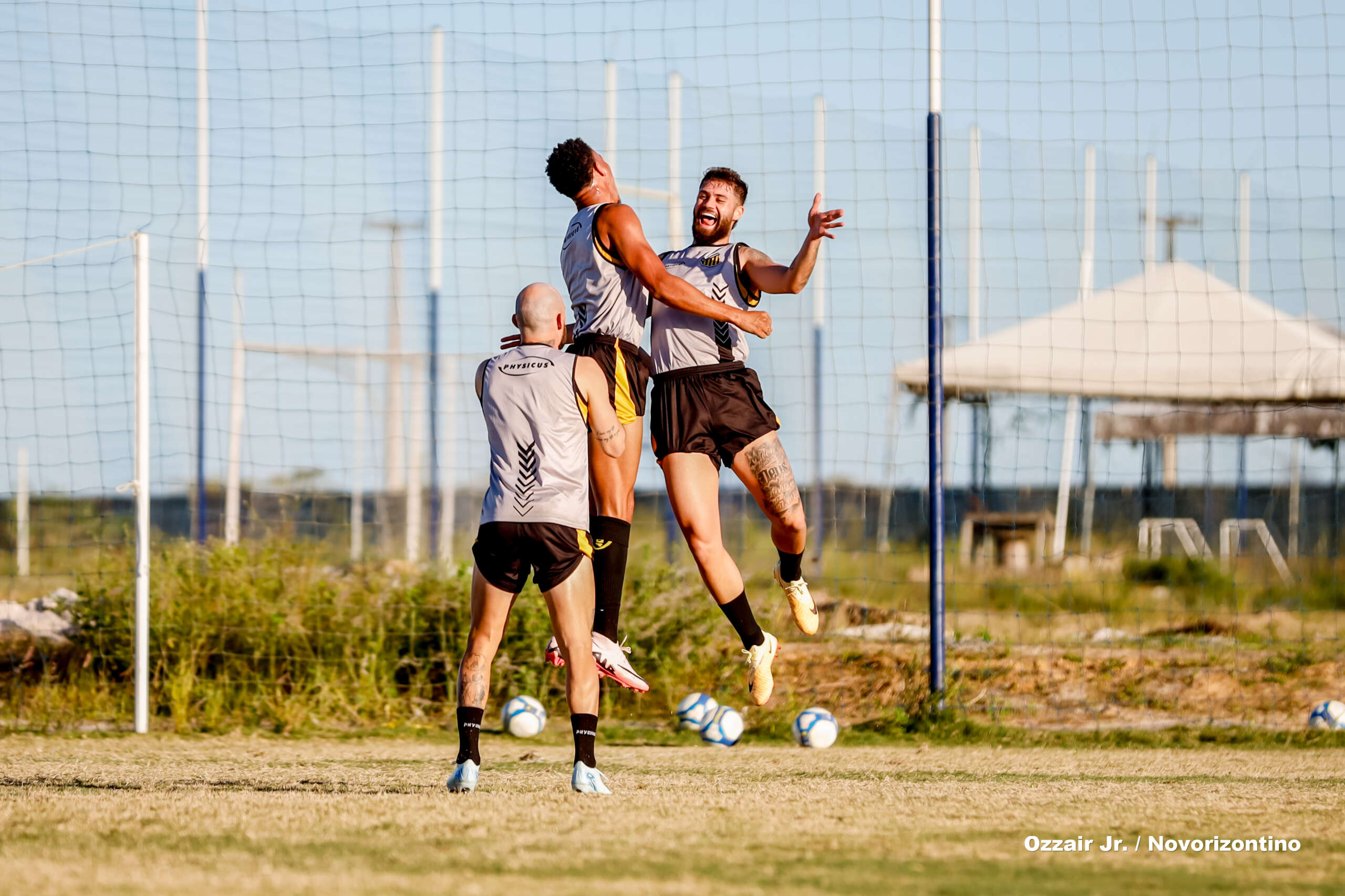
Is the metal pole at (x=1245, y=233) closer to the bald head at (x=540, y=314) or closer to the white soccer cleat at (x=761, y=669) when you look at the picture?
the white soccer cleat at (x=761, y=669)

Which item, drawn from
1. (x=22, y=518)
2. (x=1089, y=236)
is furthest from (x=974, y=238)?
(x=22, y=518)

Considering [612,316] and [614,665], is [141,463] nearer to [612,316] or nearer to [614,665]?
[612,316]

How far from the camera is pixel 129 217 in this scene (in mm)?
8414

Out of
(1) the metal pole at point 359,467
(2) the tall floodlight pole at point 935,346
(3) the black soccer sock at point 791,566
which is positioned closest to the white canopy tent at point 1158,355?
(2) the tall floodlight pole at point 935,346

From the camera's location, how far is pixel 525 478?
4762mm

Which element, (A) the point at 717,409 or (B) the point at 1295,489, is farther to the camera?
(B) the point at 1295,489

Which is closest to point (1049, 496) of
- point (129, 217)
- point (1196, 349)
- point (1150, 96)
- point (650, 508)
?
point (1196, 349)

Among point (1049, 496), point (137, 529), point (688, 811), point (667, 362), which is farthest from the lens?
point (1049, 496)

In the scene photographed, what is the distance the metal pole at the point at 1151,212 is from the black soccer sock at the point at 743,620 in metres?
4.34

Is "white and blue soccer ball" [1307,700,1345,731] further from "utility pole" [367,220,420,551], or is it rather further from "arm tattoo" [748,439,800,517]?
"utility pole" [367,220,420,551]

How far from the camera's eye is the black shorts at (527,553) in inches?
186

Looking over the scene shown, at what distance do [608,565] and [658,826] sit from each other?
1.79 metres

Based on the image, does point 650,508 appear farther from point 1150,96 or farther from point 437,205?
point 1150,96

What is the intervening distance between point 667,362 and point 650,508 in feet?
17.9
